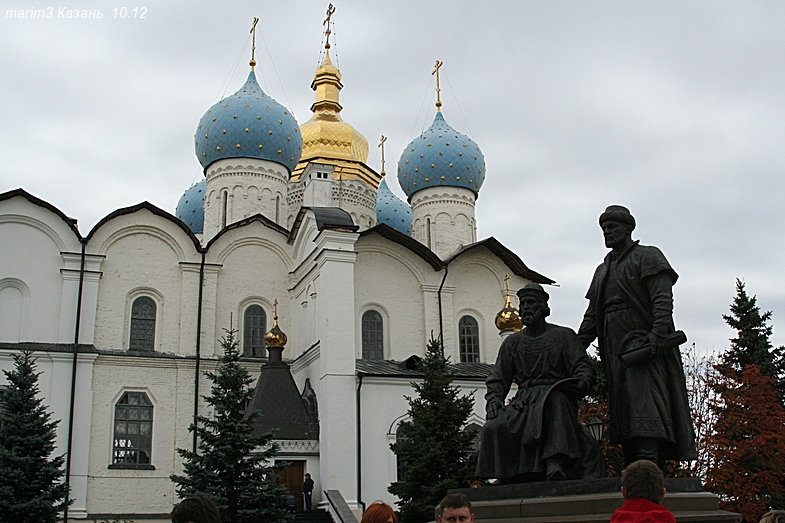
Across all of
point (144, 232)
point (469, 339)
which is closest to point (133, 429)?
point (144, 232)

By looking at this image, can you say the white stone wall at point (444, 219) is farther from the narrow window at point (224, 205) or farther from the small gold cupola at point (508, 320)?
the narrow window at point (224, 205)

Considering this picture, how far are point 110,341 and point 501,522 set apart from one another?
17181 millimetres

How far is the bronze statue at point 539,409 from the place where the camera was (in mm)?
6027

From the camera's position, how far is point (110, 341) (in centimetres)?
2094

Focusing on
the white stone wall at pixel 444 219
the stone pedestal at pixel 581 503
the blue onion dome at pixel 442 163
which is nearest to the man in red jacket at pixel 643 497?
the stone pedestal at pixel 581 503

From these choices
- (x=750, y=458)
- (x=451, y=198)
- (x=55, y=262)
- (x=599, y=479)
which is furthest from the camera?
(x=451, y=198)

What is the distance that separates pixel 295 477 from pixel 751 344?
13068 mm

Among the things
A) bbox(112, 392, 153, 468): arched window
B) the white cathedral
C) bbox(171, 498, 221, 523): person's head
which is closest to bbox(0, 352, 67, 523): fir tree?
the white cathedral

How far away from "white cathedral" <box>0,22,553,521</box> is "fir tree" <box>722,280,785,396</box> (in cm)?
569

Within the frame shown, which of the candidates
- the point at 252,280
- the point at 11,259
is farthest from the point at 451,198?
the point at 11,259

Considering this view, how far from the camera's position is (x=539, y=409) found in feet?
20.1

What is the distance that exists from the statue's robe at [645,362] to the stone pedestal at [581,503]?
47cm

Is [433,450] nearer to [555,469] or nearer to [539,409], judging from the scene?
[539,409]

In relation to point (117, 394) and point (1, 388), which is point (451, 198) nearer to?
point (117, 394)
